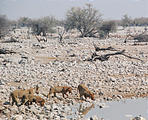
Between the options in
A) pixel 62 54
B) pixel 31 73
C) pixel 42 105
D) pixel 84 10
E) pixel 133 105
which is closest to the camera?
pixel 42 105

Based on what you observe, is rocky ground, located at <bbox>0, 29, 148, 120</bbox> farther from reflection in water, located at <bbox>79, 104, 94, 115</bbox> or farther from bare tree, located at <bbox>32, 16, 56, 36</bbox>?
bare tree, located at <bbox>32, 16, 56, 36</bbox>

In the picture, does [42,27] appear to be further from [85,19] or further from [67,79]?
[67,79]

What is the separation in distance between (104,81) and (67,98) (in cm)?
267

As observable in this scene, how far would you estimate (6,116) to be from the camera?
773 cm

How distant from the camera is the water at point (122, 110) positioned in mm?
8094

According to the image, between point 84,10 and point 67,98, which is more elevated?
point 84,10

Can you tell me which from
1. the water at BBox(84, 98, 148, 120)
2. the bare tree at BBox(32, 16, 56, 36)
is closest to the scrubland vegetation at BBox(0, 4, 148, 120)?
the water at BBox(84, 98, 148, 120)

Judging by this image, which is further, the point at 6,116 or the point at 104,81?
the point at 104,81

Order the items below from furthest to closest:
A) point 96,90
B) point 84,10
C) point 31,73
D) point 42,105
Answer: point 84,10 < point 31,73 < point 96,90 < point 42,105

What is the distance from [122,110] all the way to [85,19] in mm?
29474

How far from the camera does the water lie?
809 cm

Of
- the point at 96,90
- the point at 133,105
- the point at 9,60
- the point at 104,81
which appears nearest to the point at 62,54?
the point at 9,60

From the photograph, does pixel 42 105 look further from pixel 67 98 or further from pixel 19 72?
pixel 19 72

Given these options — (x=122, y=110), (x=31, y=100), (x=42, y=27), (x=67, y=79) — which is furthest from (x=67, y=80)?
(x=42, y=27)
